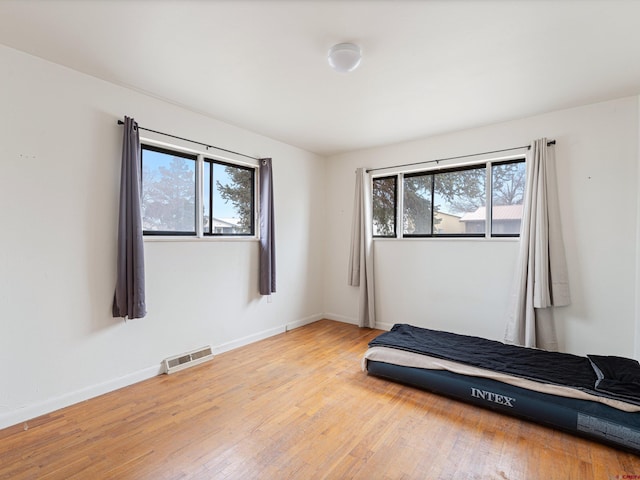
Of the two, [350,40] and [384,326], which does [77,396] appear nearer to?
[350,40]

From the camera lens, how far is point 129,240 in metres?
2.61

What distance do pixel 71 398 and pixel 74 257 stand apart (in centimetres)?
110

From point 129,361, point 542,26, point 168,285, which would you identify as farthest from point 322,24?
point 129,361

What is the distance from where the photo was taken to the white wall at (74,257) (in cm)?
216

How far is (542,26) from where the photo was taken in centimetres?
187

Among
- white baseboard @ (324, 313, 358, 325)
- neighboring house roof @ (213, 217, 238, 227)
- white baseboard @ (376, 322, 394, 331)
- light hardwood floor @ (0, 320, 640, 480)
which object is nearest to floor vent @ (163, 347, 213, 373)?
light hardwood floor @ (0, 320, 640, 480)

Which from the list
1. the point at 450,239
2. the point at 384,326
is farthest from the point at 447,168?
the point at 384,326

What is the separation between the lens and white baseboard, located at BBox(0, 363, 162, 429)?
2.14 meters

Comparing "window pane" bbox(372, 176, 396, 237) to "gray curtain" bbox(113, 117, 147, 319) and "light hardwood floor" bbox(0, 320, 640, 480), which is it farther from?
"gray curtain" bbox(113, 117, 147, 319)

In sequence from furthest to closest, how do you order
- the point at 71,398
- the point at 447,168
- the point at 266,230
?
the point at 447,168 → the point at 266,230 → the point at 71,398

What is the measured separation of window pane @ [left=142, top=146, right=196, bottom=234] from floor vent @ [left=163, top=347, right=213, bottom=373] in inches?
50.1

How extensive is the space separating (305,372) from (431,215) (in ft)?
8.37

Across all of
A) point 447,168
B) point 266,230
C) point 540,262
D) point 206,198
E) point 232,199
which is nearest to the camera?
point 540,262

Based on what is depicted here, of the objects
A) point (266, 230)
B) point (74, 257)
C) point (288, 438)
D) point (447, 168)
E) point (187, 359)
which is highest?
point (447, 168)
